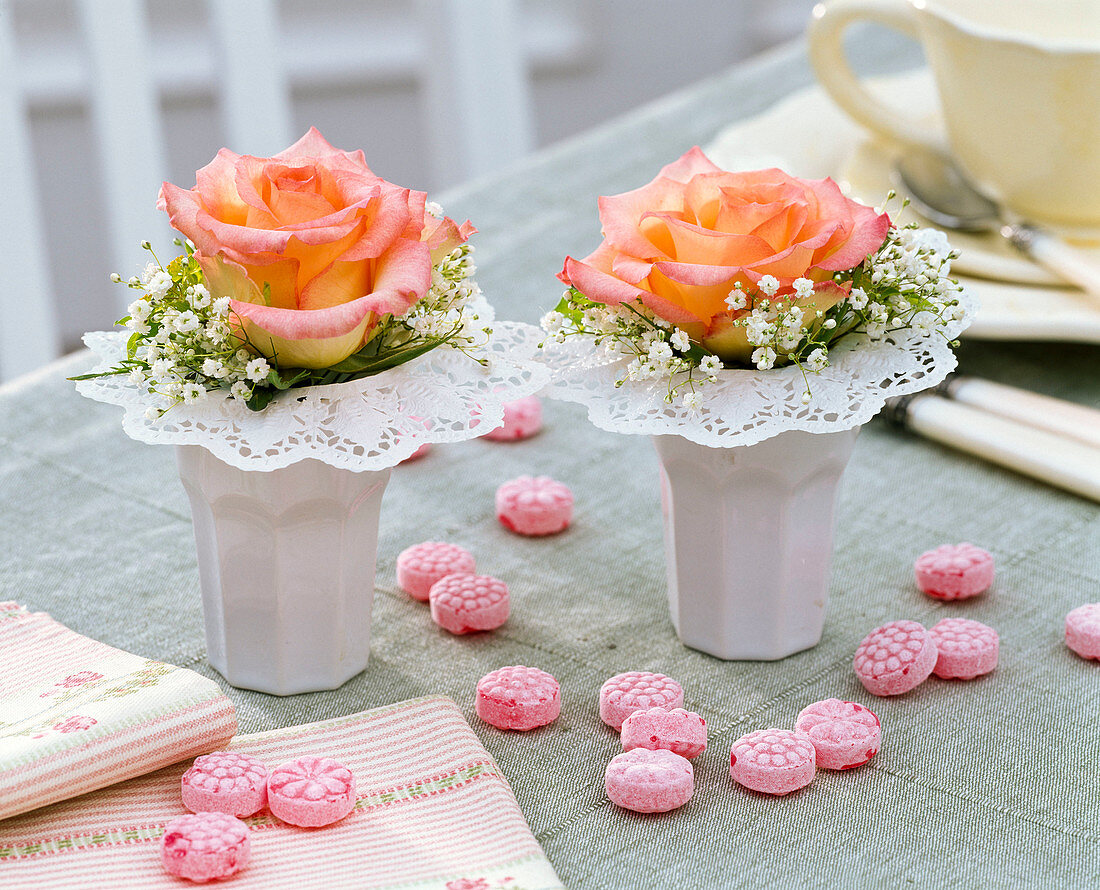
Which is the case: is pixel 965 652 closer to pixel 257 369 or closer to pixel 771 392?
pixel 771 392

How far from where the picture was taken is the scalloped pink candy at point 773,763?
0.51m

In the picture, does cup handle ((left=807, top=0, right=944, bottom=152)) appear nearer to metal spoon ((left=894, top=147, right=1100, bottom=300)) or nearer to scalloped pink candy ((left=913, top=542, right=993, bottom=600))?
metal spoon ((left=894, top=147, right=1100, bottom=300))

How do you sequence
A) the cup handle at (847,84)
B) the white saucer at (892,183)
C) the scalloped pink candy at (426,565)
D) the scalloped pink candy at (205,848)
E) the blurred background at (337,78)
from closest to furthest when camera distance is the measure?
the scalloped pink candy at (205,848)
the scalloped pink candy at (426,565)
the white saucer at (892,183)
the cup handle at (847,84)
the blurred background at (337,78)

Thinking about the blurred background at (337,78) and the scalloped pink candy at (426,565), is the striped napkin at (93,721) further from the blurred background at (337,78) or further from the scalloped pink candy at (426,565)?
the blurred background at (337,78)

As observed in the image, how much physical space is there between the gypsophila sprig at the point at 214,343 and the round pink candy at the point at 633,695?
168 mm

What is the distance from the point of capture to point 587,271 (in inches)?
21.7

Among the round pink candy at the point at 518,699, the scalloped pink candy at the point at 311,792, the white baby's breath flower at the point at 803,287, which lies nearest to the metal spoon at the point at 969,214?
the white baby's breath flower at the point at 803,287

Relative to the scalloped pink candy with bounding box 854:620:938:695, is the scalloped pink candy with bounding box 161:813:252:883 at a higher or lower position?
Result: higher

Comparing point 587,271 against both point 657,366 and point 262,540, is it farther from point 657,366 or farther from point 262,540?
point 262,540

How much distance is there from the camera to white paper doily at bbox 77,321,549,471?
1.69 ft

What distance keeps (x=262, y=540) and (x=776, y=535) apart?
24 cm

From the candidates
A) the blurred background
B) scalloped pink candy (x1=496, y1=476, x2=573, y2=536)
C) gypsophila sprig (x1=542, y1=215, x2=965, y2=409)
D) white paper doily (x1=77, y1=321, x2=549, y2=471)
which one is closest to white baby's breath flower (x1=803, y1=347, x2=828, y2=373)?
gypsophila sprig (x1=542, y1=215, x2=965, y2=409)

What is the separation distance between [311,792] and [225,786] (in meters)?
0.03

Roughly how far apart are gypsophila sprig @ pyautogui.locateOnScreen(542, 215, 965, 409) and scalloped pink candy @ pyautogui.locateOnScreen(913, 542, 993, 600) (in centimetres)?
14
